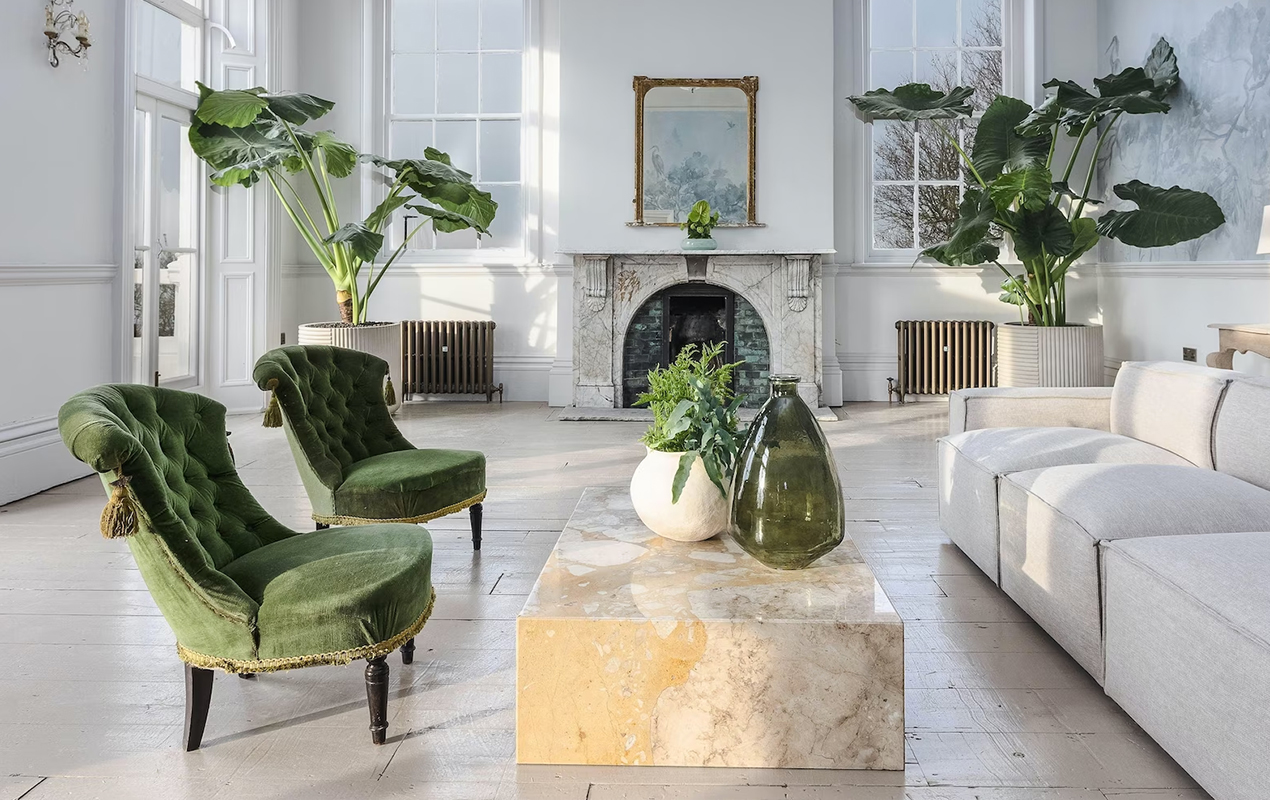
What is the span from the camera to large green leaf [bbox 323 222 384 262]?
6457 millimetres

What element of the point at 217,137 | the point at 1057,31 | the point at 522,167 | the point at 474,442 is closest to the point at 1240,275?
the point at 1057,31

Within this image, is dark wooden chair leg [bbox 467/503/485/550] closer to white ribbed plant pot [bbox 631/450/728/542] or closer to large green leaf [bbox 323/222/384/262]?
white ribbed plant pot [bbox 631/450/728/542]

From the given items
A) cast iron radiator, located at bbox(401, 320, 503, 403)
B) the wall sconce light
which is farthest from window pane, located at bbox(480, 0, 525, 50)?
the wall sconce light

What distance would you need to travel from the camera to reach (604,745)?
86.0 inches

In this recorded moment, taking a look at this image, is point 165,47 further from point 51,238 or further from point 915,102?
point 915,102

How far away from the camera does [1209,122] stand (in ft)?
20.7

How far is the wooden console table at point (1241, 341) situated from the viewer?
187 inches

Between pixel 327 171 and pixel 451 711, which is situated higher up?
pixel 327 171

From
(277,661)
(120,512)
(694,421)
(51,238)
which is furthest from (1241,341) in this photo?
(51,238)

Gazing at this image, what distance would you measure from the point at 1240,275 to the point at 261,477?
18.4 feet

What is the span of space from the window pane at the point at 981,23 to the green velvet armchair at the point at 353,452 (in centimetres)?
646

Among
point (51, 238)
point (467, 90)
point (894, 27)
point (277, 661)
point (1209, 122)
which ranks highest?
point (894, 27)

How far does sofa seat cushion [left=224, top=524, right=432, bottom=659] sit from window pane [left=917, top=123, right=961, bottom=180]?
22.7ft

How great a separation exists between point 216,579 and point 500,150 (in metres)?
6.83
